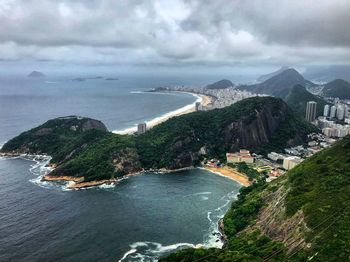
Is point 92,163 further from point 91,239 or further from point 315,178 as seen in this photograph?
point 315,178

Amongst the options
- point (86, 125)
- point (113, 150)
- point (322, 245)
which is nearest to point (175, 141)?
point (113, 150)

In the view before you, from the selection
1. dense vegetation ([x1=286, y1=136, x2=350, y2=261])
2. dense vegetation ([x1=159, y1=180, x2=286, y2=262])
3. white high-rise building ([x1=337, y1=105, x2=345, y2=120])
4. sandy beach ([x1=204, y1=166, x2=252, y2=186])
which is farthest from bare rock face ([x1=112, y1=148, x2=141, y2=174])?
white high-rise building ([x1=337, y1=105, x2=345, y2=120])

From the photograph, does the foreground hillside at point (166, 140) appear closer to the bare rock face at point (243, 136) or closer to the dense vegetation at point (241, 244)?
the bare rock face at point (243, 136)

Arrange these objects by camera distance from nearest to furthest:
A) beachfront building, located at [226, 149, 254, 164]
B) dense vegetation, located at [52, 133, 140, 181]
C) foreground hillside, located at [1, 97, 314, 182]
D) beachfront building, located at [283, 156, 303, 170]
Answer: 1. dense vegetation, located at [52, 133, 140, 181]
2. beachfront building, located at [283, 156, 303, 170]
3. foreground hillside, located at [1, 97, 314, 182]
4. beachfront building, located at [226, 149, 254, 164]

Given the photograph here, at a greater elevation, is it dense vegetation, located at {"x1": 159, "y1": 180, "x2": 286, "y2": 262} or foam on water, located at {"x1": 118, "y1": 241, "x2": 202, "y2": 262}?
dense vegetation, located at {"x1": 159, "y1": 180, "x2": 286, "y2": 262}

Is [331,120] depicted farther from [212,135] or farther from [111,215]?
[111,215]

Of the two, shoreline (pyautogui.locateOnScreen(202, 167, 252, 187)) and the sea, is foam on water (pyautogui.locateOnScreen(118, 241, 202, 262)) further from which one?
shoreline (pyautogui.locateOnScreen(202, 167, 252, 187))

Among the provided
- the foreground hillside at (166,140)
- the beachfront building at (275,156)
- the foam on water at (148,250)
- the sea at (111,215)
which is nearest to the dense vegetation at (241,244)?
the sea at (111,215)
